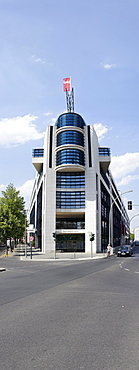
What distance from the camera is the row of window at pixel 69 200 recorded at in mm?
57925

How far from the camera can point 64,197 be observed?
58125 millimetres

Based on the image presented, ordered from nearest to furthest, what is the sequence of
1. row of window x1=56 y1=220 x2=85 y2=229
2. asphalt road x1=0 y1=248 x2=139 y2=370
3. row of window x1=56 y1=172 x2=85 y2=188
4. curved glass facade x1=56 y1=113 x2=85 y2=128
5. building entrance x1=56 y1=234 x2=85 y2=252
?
asphalt road x1=0 y1=248 x2=139 y2=370
row of window x1=56 y1=220 x2=85 y2=229
building entrance x1=56 y1=234 x2=85 y2=252
row of window x1=56 y1=172 x2=85 y2=188
curved glass facade x1=56 y1=113 x2=85 y2=128

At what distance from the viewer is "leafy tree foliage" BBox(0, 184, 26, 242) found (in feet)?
159

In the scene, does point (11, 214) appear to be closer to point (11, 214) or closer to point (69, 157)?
point (11, 214)

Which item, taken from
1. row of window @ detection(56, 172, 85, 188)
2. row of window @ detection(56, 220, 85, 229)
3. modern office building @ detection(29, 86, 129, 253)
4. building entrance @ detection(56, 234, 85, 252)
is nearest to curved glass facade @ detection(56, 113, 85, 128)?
modern office building @ detection(29, 86, 129, 253)

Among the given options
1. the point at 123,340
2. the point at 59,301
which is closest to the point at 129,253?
the point at 59,301

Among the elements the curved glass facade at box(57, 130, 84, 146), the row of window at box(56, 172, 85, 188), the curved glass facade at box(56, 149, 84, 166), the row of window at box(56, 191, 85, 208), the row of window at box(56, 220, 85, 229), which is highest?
the curved glass facade at box(57, 130, 84, 146)

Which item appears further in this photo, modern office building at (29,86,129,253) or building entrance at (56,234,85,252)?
building entrance at (56,234,85,252)

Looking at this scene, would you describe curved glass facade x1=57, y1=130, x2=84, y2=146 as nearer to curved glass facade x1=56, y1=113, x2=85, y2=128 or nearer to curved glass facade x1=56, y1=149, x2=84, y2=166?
curved glass facade x1=56, y1=149, x2=84, y2=166

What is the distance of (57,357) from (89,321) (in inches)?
83.8

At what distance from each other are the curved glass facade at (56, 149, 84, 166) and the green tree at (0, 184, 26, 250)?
978cm

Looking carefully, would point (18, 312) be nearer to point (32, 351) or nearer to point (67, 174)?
point (32, 351)

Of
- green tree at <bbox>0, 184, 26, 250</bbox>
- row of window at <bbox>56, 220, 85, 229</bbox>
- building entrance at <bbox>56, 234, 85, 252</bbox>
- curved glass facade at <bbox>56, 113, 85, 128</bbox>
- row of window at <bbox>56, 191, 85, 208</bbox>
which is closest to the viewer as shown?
green tree at <bbox>0, 184, 26, 250</bbox>

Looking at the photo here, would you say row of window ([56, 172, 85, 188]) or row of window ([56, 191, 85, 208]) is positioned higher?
row of window ([56, 172, 85, 188])
